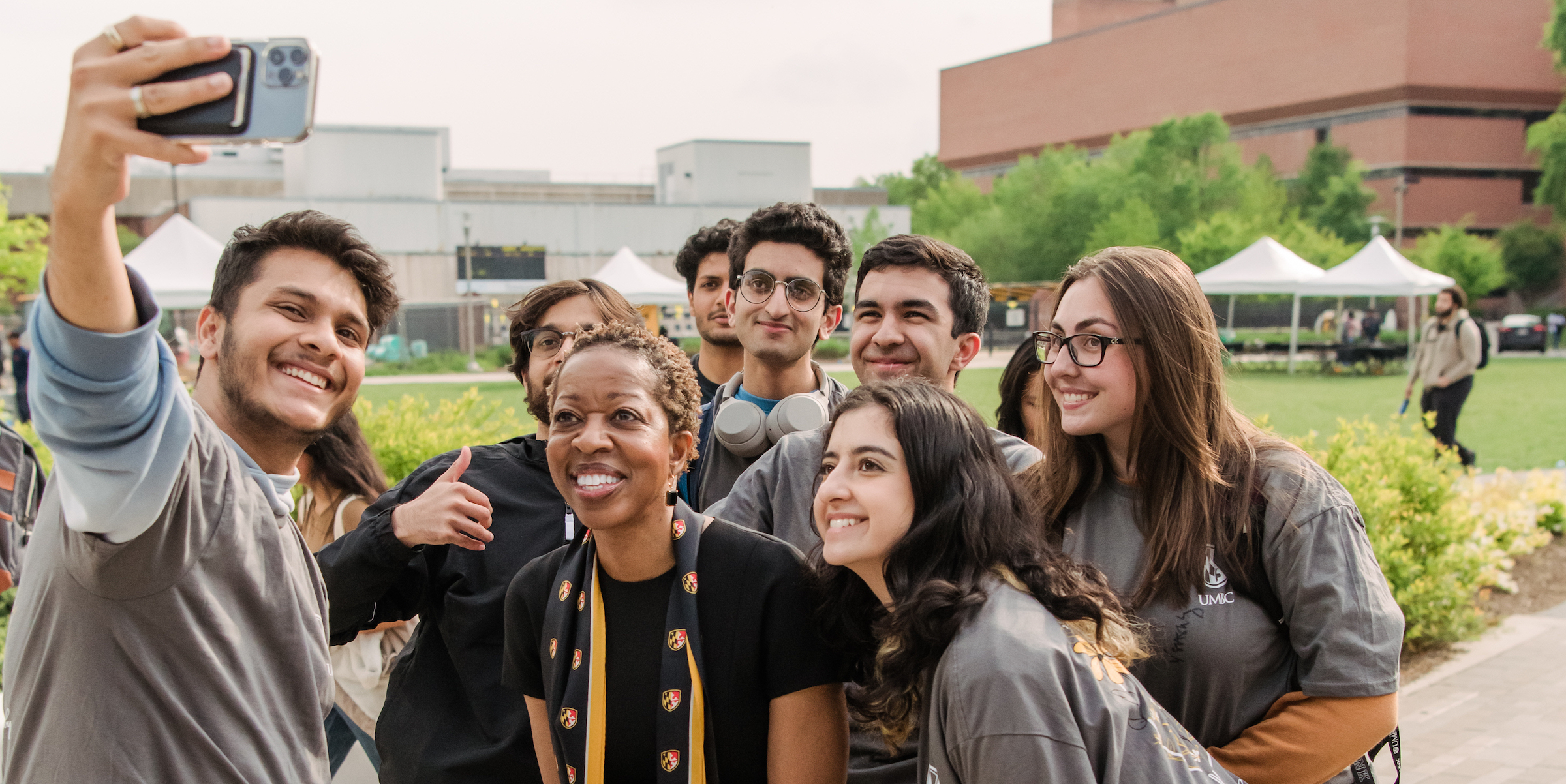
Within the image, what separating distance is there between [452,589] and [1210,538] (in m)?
1.97

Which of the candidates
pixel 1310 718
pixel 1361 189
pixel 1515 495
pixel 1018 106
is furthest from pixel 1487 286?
pixel 1310 718

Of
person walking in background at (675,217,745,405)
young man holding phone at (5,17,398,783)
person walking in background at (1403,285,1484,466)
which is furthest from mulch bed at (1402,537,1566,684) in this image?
young man holding phone at (5,17,398,783)

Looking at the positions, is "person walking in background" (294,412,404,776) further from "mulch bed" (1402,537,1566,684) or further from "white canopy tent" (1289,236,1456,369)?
"white canopy tent" (1289,236,1456,369)

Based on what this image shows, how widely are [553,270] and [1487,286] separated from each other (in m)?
43.2

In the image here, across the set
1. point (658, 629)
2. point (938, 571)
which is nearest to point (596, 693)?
point (658, 629)

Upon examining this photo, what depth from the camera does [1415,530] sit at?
20.9 feet

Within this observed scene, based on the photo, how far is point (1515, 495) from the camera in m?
9.12

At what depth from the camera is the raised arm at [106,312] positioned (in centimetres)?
137

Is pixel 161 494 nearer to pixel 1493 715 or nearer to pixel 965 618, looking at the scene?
pixel 965 618

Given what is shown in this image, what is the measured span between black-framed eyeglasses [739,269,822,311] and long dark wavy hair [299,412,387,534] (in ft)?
5.50

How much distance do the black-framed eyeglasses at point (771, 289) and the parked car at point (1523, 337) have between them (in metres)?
42.2

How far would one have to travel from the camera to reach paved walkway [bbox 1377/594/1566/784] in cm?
486

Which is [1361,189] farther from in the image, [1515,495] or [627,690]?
[627,690]

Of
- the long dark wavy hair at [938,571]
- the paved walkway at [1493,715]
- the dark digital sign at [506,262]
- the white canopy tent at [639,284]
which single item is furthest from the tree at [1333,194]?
the long dark wavy hair at [938,571]
